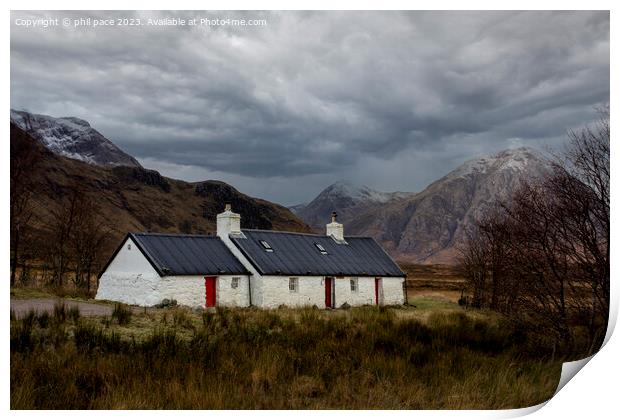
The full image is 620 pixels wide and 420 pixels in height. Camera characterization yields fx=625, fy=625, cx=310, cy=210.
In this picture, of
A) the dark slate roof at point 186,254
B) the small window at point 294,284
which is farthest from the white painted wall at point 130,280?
the small window at point 294,284

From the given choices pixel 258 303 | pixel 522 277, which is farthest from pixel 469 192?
pixel 522 277

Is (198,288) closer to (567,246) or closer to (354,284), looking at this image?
(354,284)

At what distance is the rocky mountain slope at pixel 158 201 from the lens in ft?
354

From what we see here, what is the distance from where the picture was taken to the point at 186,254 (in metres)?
24.2

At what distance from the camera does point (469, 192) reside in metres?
167

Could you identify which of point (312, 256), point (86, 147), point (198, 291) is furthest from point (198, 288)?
point (86, 147)

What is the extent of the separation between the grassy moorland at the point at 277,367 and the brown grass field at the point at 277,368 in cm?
2

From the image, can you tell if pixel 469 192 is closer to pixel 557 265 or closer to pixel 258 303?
pixel 258 303

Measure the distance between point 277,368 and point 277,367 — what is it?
0.05m

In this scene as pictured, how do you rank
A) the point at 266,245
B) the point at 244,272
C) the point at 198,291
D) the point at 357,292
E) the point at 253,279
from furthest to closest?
1. the point at 357,292
2. the point at 266,245
3. the point at 253,279
4. the point at 244,272
5. the point at 198,291

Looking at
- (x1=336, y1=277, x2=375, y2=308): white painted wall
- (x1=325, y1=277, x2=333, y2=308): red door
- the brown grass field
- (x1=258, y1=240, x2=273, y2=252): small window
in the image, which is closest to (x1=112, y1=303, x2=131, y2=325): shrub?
the brown grass field

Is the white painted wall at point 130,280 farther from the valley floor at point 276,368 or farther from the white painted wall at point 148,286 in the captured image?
the valley floor at point 276,368

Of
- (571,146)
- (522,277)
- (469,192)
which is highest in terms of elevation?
(469,192)
